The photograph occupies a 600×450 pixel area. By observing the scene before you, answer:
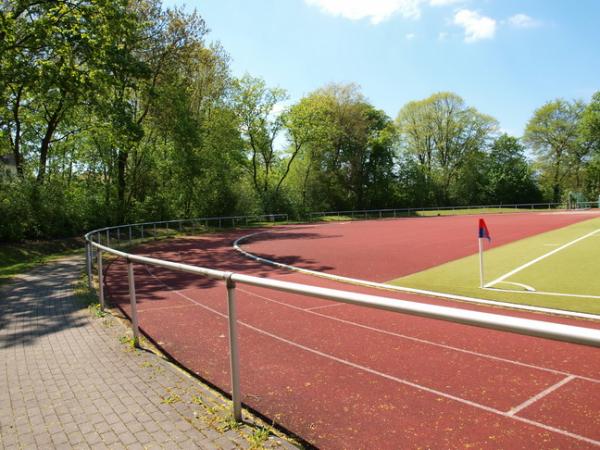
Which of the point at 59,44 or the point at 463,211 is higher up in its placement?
the point at 59,44

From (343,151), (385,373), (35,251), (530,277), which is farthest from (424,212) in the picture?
(385,373)

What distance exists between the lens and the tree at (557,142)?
69.4m

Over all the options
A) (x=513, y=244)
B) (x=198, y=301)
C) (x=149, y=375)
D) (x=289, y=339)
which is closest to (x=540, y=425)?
(x=289, y=339)

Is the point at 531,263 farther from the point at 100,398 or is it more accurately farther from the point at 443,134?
the point at 443,134

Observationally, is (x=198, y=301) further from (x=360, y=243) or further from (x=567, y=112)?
(x=567, y=112)

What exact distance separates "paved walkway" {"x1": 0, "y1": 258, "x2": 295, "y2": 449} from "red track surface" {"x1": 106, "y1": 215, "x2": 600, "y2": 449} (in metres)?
0.42

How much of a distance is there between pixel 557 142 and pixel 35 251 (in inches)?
2946

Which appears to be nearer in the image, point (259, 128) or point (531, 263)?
point (531, 263)

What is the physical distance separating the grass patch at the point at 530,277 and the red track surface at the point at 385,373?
55.9 inches

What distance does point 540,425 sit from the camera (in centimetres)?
346

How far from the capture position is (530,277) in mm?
11141

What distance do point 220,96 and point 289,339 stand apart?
126 feet

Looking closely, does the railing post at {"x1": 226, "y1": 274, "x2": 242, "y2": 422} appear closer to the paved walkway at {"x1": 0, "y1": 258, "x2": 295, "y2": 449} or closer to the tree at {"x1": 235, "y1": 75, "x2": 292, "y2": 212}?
the paved walkway at {"x1": 0, "y1": 258, "x2": 295, "y2": 449}

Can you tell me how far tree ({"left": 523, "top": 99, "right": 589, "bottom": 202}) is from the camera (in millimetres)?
69375
